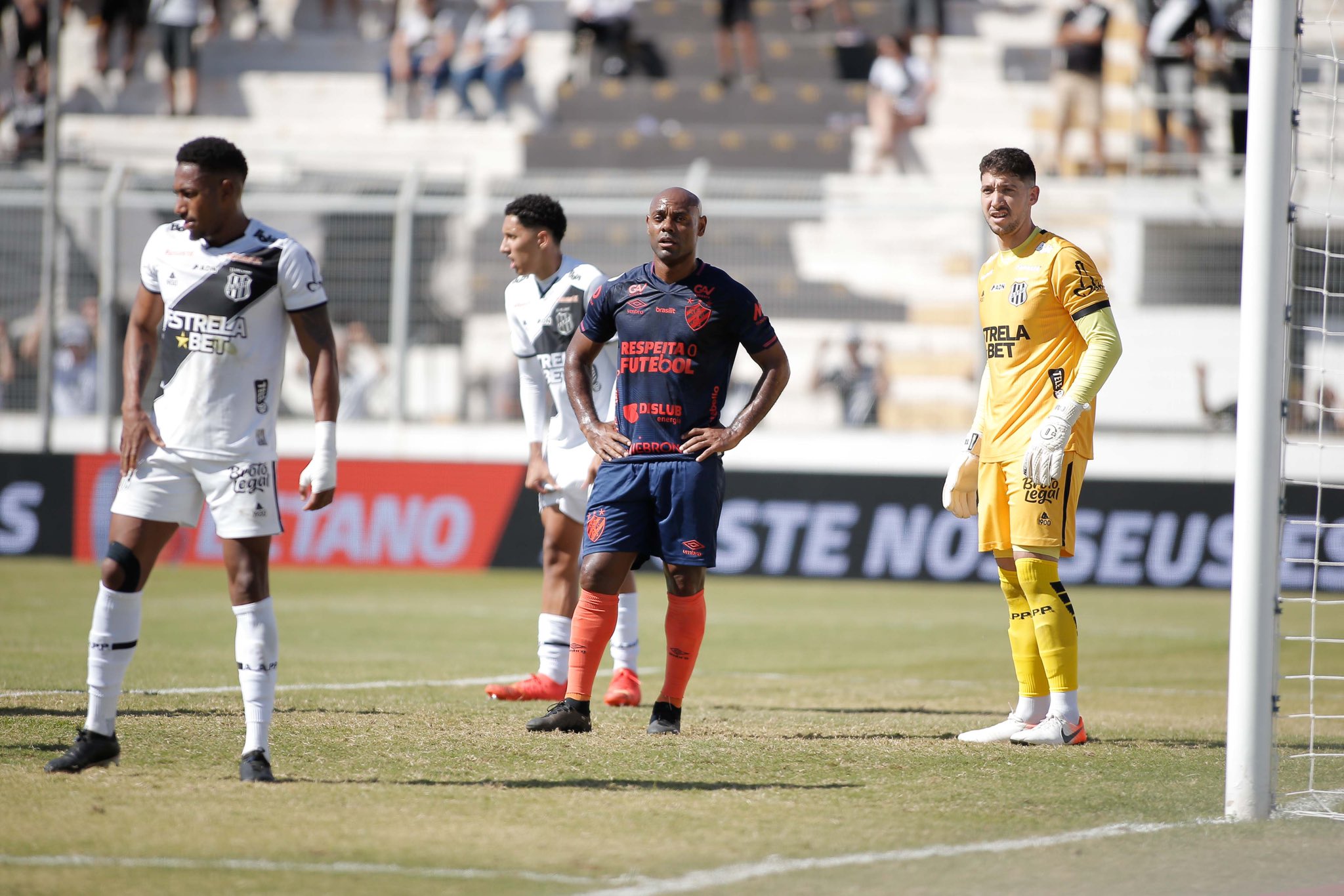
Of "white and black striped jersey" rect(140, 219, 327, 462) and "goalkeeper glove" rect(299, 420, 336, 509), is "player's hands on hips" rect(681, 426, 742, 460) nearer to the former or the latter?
"goalkeeper glove" rect(299, 420, 336, 509)

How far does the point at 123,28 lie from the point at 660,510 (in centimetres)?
2530

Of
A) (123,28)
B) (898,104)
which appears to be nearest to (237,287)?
(898,104)

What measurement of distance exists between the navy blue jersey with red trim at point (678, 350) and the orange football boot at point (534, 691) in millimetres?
1882

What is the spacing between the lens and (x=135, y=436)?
231 inches

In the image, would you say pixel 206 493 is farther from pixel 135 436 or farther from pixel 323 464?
pixel 323 464

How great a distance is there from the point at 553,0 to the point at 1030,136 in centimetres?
937

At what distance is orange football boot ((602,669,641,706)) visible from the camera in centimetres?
843

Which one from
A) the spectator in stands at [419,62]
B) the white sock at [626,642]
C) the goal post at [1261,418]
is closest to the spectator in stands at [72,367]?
the spectator in stands at [419,62]

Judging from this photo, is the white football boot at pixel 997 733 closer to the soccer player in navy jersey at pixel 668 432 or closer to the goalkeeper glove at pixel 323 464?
the soccer player in navy jersey at pixel 668 432

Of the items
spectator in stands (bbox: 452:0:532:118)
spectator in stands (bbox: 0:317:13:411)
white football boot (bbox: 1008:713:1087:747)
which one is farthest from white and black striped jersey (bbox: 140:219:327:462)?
spectator in stands (bbox: 452:0:532:118)

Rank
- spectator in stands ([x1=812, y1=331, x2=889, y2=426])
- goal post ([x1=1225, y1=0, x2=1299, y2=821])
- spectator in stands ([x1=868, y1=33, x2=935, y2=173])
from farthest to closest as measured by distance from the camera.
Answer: spectator in stands ([x1=868, y1=33, x2=935, y2=173]), spectator in stands ([x1=812, y1=331, x2=889, y2=426]), goal post ([x1=1225, y1=0, x2=1299, y2=821])

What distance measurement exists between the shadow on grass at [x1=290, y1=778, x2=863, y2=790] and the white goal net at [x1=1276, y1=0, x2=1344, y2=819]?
180cm

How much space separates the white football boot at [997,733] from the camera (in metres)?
7.23

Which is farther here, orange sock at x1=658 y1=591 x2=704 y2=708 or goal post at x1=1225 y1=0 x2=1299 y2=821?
orange sock at x1=658 y1=591 x2=704 y2=708
